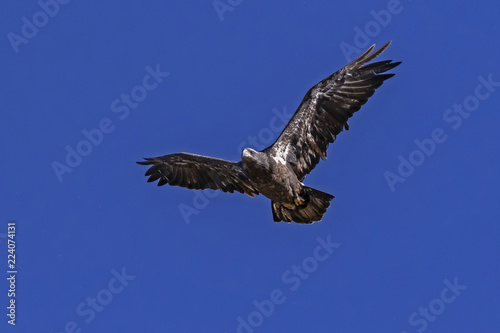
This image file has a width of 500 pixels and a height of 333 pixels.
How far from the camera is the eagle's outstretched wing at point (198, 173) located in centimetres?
2472

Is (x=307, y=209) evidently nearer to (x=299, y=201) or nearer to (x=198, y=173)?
(x=299, y=201)

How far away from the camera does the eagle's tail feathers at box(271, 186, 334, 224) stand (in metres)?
24.2

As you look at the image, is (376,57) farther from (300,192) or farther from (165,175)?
(165,175)

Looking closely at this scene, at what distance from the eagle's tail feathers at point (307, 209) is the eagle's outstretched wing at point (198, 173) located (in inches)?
26.6

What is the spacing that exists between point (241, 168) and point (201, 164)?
1438 millimetres

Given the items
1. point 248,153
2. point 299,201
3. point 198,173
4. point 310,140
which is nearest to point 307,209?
point 299,201

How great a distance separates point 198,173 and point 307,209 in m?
2.77

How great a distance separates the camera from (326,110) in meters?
24.5

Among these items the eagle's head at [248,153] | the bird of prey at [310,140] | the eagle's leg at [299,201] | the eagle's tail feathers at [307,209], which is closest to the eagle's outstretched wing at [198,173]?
the bird of prey at [310,140]

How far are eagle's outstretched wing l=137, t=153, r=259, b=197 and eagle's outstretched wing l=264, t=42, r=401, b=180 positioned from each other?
109cm

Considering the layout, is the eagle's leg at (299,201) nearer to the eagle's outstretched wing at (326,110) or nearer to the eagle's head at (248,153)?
the eagle's outstretched wing at (326,110)

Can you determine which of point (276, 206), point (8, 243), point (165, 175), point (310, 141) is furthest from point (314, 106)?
point (8, 243)

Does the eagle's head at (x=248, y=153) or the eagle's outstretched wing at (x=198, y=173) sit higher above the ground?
the eagle's outstretched wing at (x=198, y=173)

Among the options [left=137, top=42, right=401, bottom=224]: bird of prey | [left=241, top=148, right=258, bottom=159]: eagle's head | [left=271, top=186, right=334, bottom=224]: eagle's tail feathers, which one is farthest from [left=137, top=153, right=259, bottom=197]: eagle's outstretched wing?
[left=241, top=148, right=258, bottom=159]: eagle's head
